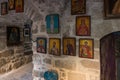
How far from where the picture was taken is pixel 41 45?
211 centimetres

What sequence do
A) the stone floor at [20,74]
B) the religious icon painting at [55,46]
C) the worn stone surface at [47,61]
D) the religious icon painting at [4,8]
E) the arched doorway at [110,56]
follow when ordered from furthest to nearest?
the stone floor at [20,74], the religious icon painting at [4,8], the worn stone surface at [47,61], the religious icon painting at [55,46], the arched doorway at [110,56]

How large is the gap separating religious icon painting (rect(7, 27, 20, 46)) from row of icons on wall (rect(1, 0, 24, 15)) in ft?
2.90

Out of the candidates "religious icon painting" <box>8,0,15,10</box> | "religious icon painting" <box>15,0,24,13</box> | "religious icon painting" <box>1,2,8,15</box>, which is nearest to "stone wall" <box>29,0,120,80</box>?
"religious icon painting" <box>15,0,24,13</box>

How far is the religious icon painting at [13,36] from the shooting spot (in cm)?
342

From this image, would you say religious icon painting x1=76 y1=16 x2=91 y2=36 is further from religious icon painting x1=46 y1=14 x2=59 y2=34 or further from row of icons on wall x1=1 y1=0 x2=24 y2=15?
row of icons on wall x1=1 y1=0 x2=24 y2=15

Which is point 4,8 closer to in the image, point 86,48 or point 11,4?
point 11,4

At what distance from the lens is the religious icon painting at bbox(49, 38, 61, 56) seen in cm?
191

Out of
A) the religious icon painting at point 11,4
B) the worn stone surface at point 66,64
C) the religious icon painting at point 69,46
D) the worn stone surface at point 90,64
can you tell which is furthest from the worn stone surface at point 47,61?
the religious icon painting at point 11,4

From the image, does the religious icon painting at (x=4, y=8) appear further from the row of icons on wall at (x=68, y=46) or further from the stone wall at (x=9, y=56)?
the row of icons on wall at (x=68, y=46)

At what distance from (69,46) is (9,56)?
2043 millimetres

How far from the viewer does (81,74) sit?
177 cm

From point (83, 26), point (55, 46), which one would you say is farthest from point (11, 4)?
point (83, 26)

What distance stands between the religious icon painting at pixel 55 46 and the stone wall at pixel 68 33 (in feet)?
0.17

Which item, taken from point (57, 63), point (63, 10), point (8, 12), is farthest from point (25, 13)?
point (57, 63)
